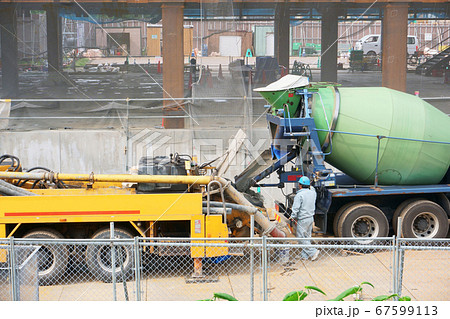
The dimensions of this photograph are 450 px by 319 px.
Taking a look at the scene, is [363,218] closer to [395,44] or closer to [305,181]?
[305,181]

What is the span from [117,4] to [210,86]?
4449 mm

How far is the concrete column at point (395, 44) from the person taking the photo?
18.0 m

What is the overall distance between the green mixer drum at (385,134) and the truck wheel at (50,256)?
4557mm

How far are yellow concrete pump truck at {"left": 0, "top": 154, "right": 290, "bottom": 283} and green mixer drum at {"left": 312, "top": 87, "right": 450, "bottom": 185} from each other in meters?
1.97

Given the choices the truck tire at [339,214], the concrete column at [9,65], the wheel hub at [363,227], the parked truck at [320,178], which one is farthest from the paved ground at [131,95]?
the wheel hub at [363,227]

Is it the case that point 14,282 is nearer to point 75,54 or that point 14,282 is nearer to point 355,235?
point 355,235

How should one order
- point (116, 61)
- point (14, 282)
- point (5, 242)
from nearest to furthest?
point (14, 282) < point (5, 242) < point (116, 61)

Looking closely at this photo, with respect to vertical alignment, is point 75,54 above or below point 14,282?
above

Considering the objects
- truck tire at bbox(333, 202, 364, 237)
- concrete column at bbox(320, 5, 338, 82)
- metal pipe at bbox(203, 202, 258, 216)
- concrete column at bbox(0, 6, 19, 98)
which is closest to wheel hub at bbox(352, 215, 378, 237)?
truck tire at bbox(333, 202, 364, 237)


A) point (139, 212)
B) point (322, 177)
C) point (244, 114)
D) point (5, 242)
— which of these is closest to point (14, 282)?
point (5, 242)

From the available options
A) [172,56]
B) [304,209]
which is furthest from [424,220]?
[172,56]

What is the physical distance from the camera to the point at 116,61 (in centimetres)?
2625

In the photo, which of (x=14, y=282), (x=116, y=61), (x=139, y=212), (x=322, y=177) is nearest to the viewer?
(x=14, y=282)

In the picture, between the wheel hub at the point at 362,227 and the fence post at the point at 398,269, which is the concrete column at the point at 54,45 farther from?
the fence post at the point at 398,269
